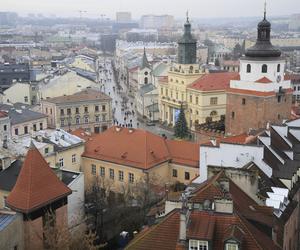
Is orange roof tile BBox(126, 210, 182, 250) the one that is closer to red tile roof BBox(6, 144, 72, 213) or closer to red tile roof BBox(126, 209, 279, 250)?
red tile roof BBox(126, 209, 279, 250)

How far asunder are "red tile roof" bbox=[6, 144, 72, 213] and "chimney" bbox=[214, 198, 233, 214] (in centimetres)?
1239

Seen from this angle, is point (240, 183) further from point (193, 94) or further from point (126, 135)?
point (193, 94)

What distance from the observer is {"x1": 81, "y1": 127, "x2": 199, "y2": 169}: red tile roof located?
43.9 metres

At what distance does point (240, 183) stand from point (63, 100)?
49877 mm

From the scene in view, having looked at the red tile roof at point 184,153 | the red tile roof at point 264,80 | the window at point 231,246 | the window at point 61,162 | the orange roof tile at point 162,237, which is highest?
the red tile roof at point 264,80

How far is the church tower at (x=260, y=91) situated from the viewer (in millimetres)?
47844

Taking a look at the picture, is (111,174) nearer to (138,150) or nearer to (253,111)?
(138,150)

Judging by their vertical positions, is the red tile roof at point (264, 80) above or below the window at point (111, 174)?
above

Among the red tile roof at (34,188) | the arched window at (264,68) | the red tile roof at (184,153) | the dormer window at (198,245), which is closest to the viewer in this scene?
the dormer window at (198,245)

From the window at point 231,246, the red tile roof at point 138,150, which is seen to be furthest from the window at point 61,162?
the window at point 231,246

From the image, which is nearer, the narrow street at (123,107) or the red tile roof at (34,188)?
the red tile roof at (34,188)

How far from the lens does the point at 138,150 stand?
4447 centimetres

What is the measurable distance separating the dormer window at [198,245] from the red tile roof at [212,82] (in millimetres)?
57388

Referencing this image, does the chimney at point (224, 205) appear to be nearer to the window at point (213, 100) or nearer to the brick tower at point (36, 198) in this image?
the brick tower at point (36, 198)
